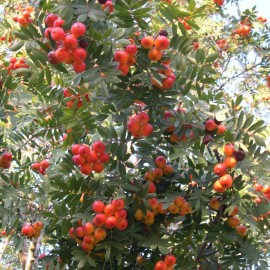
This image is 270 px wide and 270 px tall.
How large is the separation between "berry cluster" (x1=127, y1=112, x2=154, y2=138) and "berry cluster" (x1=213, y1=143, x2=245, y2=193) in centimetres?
47

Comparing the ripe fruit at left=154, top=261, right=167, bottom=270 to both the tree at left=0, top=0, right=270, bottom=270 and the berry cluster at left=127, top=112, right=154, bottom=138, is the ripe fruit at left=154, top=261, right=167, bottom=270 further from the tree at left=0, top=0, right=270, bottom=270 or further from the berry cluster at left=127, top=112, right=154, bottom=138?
the berry cluster at left=127, top=112, right=154, bottom=138

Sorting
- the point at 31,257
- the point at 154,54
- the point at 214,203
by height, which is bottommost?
the point at 31,257

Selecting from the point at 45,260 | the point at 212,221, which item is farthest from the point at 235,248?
the point at 45,260

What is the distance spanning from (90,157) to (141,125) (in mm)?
365

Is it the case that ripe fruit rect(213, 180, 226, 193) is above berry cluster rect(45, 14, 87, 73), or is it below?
below

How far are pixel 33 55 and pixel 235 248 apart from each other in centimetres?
185

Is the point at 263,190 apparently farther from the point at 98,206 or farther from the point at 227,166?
the point at 98,206

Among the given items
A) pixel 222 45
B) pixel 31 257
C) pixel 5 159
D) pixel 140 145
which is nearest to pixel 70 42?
pixel 140 145

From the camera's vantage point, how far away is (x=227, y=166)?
2547 millimetres

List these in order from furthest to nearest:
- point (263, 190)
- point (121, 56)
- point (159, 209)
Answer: point (263, 190) → point (159, 209) → point (121, 56)

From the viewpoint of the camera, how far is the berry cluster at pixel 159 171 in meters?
2.85

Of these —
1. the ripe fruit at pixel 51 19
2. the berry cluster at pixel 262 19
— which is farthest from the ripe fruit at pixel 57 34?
the berry cluster at pixel 262 19

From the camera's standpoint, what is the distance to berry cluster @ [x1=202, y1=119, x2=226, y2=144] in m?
2.57

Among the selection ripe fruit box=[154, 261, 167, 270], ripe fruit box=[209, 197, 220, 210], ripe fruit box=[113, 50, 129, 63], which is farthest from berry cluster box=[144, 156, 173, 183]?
ripe fruit box=[113, 50, 129, 63]
